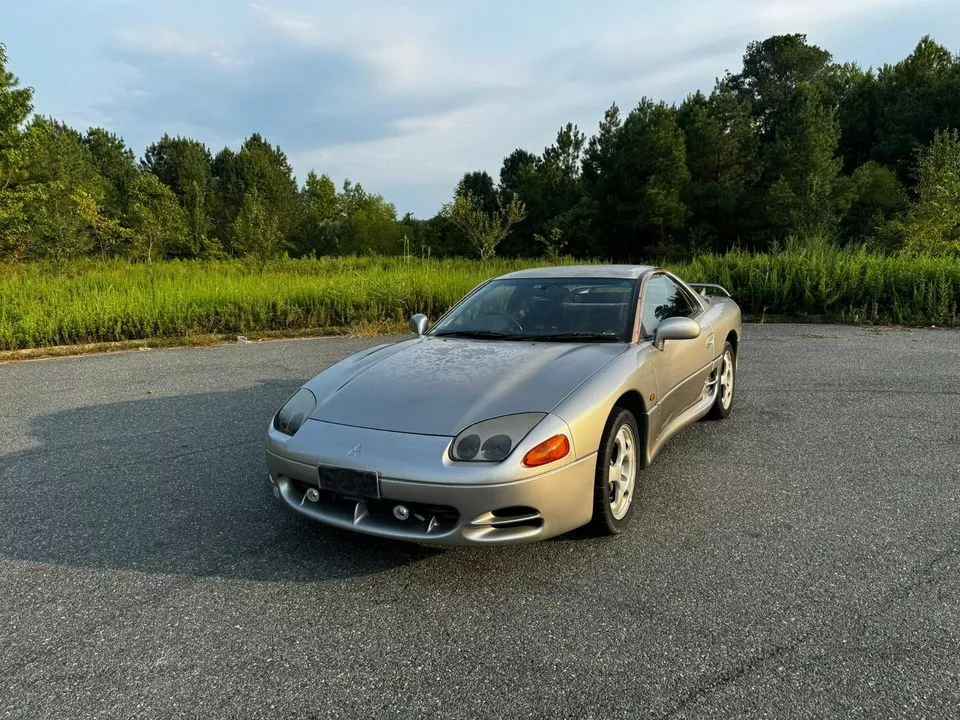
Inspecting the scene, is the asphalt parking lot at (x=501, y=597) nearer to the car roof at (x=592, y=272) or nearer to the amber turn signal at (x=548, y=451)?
the amber turn signal at (x=548, y=451)

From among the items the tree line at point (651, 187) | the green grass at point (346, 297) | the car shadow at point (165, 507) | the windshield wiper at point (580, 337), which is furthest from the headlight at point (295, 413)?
the tree line at point (651, 187)

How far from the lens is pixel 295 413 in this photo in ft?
10.1

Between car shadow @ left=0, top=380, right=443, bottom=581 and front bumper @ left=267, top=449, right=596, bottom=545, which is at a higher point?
front bumper @ left=267, top=449, right=596, bottom=545

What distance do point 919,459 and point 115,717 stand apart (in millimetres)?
4501

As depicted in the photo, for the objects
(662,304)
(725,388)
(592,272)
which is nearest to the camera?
(662,304)

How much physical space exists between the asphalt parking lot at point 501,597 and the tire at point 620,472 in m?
0.12

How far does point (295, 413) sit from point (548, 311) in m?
1.68

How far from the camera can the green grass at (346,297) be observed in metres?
9.96

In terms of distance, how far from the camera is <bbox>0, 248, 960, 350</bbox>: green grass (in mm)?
9961

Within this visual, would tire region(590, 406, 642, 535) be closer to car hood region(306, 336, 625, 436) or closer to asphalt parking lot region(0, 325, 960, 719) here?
asphalt parking lot region(0, 325, 960, 719)

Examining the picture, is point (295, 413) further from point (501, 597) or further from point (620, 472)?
point (620, 472)

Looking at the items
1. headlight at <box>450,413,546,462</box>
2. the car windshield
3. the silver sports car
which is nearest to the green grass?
the car windshield

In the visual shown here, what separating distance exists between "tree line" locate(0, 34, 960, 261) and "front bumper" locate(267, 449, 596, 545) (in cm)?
1999

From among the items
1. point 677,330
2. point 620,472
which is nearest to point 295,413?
point 620,472
